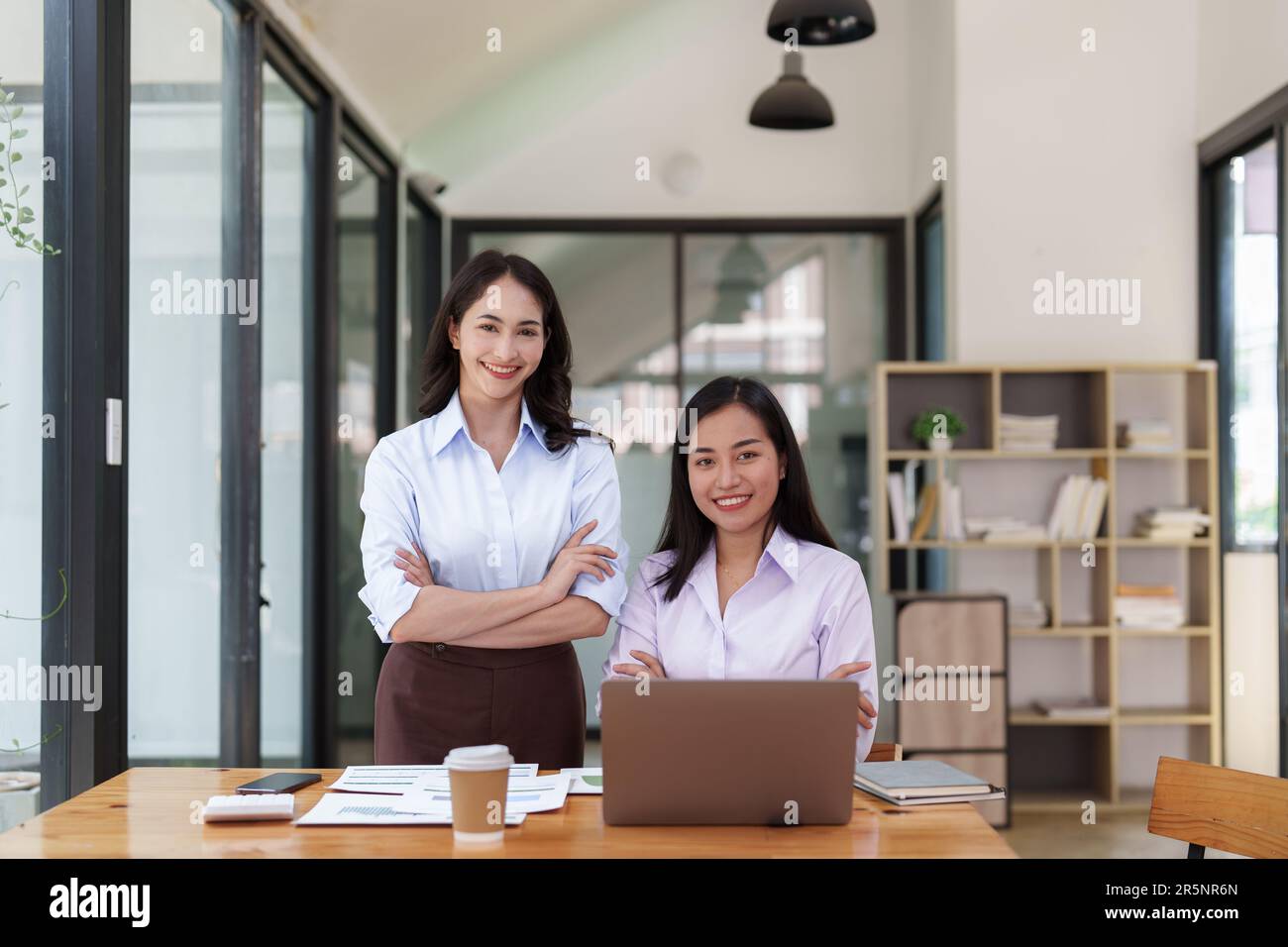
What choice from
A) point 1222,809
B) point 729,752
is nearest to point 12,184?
point 729,752

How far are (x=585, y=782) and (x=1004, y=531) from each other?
11.7 feet

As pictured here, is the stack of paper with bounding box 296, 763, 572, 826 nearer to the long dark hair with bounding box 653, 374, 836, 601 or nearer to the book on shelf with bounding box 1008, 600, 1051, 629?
the long dark hair with bounding box 653, 374, 836, 601

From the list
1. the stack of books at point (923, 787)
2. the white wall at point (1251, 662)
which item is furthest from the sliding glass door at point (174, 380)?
the white wall at point (1251, 662)

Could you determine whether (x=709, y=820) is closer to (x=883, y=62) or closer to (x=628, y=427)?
(x=628, y=427)

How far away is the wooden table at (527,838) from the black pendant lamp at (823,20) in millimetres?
2910

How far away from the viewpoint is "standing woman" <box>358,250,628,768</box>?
2152 mm

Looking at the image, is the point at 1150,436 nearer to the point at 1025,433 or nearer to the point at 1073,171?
the point at 1025,433

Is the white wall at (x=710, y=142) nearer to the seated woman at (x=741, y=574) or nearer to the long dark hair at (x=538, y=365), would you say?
the long dark hair at (x=538, y=365)

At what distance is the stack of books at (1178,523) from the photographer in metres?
4.89

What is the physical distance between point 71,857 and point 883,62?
5890 mm

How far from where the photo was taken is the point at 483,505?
7.45 feet

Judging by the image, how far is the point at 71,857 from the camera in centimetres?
146

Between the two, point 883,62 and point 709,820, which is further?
point 883,62
